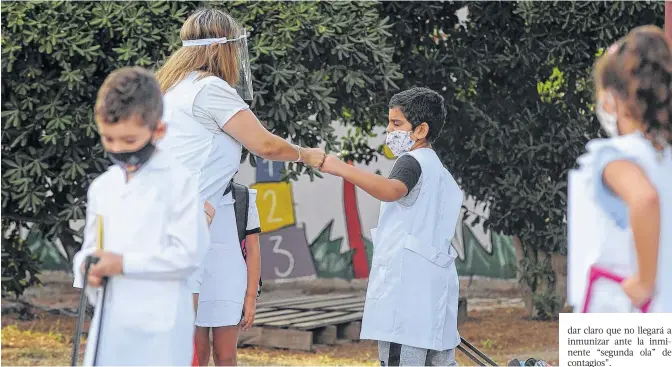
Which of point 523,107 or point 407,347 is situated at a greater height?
point 523,107

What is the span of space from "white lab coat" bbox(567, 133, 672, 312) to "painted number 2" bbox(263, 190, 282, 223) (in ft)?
28.7

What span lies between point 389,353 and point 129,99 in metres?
1.80

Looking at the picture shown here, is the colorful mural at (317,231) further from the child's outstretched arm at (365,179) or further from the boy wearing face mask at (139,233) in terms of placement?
the boy wearing face mask at (139,233)

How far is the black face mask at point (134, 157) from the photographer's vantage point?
315 cm

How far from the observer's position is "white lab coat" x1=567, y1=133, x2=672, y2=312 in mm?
2695

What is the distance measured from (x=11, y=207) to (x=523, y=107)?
4328mm

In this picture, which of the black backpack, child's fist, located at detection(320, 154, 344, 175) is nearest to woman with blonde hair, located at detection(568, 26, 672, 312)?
child's fist, located at detection(320, 154, 344, 175)

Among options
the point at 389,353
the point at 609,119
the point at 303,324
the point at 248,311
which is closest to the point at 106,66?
the point at 303,324

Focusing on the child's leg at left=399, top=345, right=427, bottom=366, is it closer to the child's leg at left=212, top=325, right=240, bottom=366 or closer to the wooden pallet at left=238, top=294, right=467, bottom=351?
the child's leg at left=212, top=325, right=240, bottom=366

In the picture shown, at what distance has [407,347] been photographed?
170 inches

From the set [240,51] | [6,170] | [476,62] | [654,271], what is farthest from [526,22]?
[654,271]

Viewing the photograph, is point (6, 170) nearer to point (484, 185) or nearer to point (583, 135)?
point (484, 185)

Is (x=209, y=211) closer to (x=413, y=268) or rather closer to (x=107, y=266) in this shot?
(x=413, y=268)

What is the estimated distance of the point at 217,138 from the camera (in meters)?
4.12
